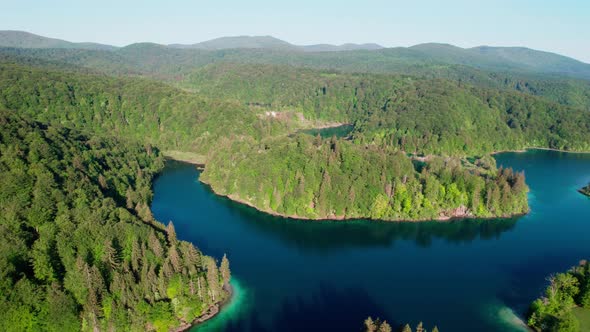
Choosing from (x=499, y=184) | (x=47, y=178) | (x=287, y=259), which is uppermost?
(x=47, y=178)

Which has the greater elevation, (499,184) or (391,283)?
(499,184)

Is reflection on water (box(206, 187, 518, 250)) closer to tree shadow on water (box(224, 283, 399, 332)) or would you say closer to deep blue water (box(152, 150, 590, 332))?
deep blue water (box(152, 150, 590, 332))

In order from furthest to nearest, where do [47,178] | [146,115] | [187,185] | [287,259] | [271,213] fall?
[146,115] < [187,185] < [271,213] < [287,259] < [47,178]

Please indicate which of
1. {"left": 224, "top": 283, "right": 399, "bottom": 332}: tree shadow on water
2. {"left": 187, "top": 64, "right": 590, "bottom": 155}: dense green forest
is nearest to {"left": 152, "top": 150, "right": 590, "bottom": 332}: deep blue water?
{"left": 224, "top": 283, "right": 399, "bottom": 332}: tree shadow on water

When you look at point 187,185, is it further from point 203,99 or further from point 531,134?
point 531,134

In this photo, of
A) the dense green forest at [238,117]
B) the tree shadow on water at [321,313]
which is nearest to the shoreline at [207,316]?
the tree shadow on water at [321,313]

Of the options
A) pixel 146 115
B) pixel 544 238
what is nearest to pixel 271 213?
pixel 544 238
